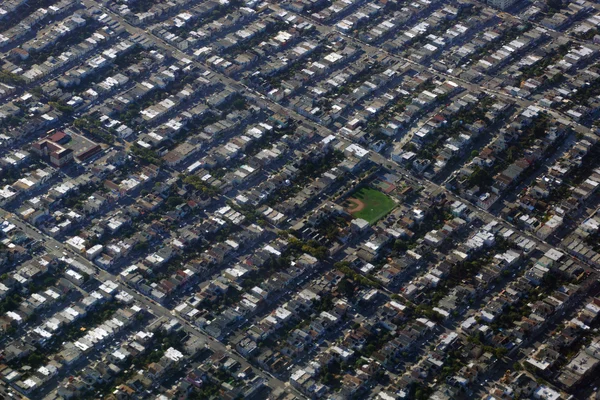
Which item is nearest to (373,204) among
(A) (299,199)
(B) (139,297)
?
(A) (299,199)

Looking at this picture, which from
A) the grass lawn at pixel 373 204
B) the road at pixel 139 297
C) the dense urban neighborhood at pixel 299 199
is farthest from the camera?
the grass lawn at pixel 373 204

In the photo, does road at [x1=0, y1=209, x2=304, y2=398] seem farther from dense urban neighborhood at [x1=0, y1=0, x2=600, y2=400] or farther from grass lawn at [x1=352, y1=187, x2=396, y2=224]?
grass lawn at [x1=352, y1=187, x2=396, y2=224]

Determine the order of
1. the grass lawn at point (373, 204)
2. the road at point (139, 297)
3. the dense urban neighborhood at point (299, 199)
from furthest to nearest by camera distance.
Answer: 1. the grass lawn at point (373, 204)
2. the dense urban neighborhood at point (299, 199)
3. the road at point (139, 297)

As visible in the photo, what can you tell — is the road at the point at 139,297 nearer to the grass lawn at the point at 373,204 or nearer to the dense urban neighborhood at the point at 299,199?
the dense urban neighborhood at the point at 299,199

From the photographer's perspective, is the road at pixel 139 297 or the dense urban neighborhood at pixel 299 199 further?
the dense urban neighborhood at pixel 299 199

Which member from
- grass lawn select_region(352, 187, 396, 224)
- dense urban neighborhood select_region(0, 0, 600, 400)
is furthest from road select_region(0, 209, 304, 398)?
grass lawn select_region(352, 187, 396, 224)

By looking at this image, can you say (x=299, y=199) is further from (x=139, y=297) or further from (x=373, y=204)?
(x=139, y=297)

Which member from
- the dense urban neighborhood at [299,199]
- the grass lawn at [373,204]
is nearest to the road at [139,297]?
the dense urban neighborhood at [299,199]
